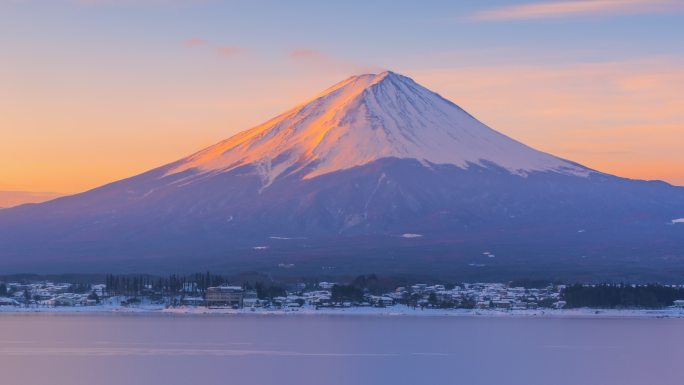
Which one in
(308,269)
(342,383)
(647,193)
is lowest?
(342,383)

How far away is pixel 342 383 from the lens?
37.8m

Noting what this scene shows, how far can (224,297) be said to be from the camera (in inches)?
3174

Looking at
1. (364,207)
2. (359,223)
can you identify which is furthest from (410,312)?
(364,207)

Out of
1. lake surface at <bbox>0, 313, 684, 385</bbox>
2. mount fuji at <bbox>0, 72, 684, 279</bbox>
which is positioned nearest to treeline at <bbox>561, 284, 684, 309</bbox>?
lake surface at <bbox>0, 313, 684, 385</bbox>

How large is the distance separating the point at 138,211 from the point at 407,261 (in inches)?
1512

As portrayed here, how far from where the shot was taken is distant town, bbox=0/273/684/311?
79.9 m

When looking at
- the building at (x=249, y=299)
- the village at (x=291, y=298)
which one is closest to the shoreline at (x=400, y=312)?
the village at (x=291, y=298)

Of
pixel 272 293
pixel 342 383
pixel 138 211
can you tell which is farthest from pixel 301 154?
pixel 342 383

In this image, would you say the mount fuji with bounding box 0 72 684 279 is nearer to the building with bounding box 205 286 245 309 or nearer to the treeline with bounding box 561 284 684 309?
the treeline with bounding box 561 284 684 309

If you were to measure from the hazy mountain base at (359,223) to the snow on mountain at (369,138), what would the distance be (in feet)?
7.83

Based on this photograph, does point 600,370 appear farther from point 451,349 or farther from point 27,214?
point 27,214

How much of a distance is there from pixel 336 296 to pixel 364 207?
56328 millimetres

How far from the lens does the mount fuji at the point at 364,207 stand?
118 metres

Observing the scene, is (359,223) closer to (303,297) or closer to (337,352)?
(303,297)
